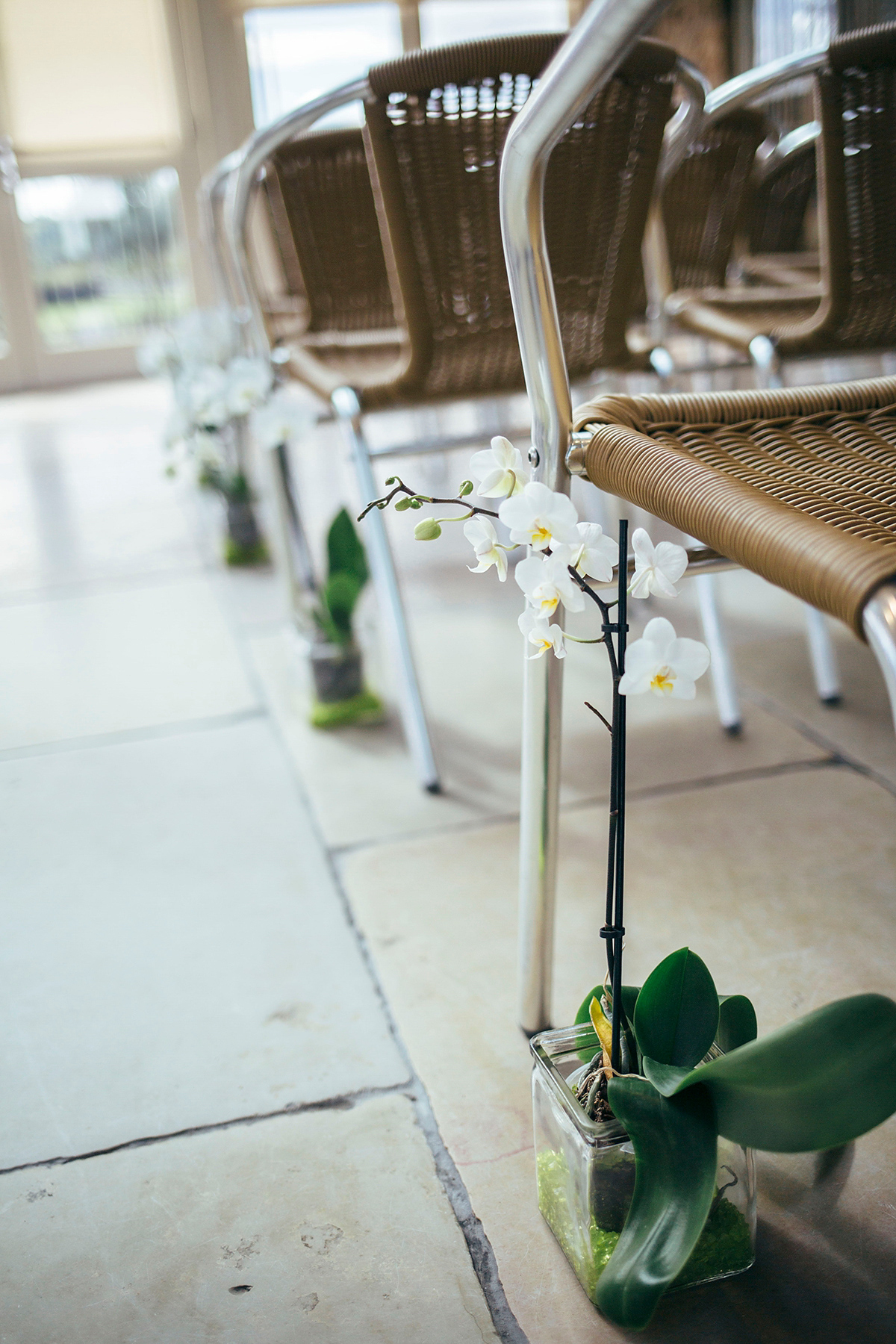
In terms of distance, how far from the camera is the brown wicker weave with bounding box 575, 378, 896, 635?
0.47m

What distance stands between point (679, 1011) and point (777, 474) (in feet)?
1.07

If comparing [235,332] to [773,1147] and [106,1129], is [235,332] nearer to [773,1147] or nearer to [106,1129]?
[106,1129]

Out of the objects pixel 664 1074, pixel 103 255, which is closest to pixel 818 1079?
pixel 664 1074

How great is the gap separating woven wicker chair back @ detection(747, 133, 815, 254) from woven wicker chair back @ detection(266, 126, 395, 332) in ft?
2.50

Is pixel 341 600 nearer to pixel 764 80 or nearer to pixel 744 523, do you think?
pixel 764 80

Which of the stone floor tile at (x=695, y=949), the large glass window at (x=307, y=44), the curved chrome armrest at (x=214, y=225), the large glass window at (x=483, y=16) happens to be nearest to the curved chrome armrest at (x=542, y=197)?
the stone floor tile at (x=695, y=949)

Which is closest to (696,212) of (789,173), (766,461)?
(789,173)

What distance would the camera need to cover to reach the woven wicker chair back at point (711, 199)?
5.77 feet

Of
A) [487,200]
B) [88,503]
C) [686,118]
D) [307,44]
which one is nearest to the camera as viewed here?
[487,200]

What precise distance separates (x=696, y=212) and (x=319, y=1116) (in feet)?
5.60

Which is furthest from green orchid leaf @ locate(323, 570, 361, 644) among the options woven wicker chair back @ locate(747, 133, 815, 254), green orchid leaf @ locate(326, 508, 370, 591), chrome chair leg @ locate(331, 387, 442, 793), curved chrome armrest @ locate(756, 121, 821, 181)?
woven wicker chair back @ locate(747, 133, 815, 254)

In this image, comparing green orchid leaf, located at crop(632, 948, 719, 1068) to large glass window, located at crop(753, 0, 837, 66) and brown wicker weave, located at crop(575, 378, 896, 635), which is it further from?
large glass window, located at crop(753, 0, 837, 66)

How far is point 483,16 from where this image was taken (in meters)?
6.38

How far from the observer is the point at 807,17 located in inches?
149
